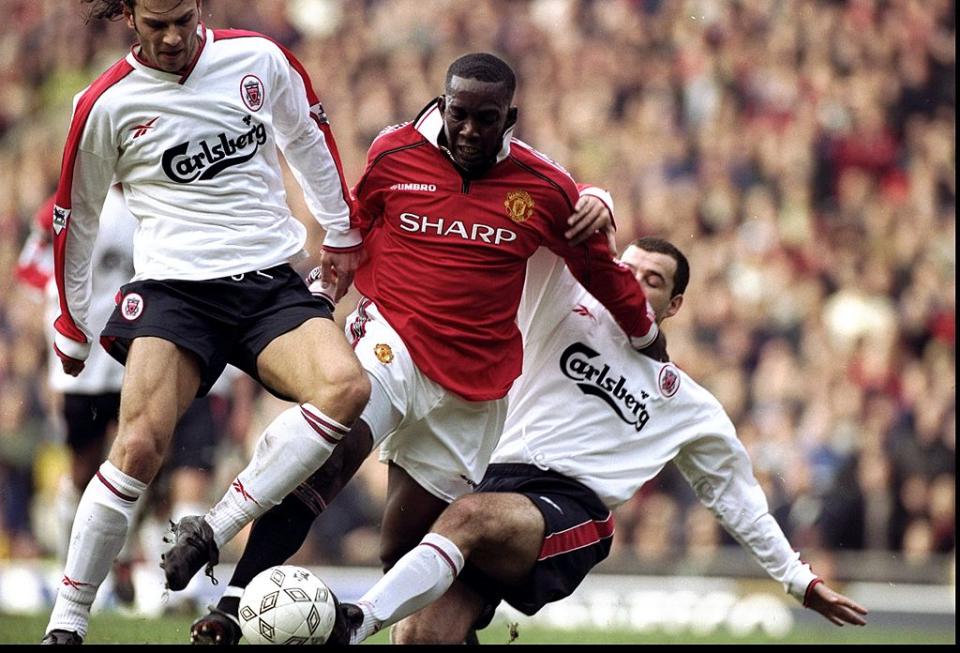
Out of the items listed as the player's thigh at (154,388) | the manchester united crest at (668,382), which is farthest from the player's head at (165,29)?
the manchester united crest at (668,382)

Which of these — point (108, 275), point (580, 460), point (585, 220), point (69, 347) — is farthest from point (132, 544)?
point (585, 220)

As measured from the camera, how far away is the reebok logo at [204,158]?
6.01 meters

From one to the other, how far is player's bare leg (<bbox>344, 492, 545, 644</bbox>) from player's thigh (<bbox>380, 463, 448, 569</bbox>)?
32 centimetres

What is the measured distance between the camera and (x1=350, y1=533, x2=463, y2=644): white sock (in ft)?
18.8

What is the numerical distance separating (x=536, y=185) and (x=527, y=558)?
146 centimetres

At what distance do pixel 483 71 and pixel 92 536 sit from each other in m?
2.23

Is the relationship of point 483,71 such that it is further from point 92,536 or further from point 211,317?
point 92,536

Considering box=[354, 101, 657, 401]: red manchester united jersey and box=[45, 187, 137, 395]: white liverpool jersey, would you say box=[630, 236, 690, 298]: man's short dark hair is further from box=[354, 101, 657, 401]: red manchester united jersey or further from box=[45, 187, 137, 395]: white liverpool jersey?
box=[45, 187, 137, 395]: white liverpool jersey

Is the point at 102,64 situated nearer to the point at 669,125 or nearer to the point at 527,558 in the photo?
the point at 669,125

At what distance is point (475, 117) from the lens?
241 inches

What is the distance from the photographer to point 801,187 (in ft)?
49.7

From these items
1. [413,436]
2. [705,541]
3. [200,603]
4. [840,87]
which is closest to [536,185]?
[413,436]

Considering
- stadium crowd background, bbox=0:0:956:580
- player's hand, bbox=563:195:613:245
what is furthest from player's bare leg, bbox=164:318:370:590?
stadium crowd background, bbox=0:0:956:580

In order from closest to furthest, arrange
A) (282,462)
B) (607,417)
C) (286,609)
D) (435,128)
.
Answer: (286,609) → (282,462) → (435,128) → (607,417)
